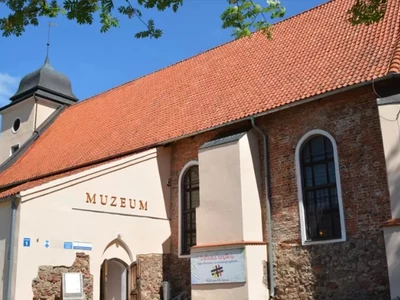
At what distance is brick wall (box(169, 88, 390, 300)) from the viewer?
35.0 feet

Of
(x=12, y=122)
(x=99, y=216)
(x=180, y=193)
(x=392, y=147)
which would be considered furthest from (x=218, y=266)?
(x=12, y=122)

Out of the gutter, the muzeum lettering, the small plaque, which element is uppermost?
the gutter

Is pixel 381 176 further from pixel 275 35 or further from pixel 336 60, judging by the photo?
pixel 275 35

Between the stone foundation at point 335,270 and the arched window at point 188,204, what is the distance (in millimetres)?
3281

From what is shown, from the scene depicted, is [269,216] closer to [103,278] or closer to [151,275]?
[151,275]

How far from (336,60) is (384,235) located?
5184 mm

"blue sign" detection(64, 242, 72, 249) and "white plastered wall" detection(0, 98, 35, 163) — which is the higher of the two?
"white plastered wall" detection(0, 98, 35, 163)

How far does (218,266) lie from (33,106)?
15.7m

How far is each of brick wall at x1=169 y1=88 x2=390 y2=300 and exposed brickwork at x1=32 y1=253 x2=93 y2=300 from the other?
4804 mm

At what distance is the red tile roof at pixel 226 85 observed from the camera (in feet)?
41.9

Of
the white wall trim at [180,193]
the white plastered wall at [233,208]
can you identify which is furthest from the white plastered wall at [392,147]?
the white wall trim at [180,193]

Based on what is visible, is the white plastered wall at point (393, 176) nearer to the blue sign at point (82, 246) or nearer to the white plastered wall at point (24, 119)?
the blue sign at point (82, 246)

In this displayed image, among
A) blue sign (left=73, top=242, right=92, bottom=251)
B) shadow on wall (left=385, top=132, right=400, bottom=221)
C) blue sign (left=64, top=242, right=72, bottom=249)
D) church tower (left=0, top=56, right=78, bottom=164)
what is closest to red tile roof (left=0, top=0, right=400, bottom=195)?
shadow on wall (left=385, top=132, right=400, bottom=221)

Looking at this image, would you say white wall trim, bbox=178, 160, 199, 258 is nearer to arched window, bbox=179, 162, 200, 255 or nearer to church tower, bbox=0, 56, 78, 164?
arched window, bbox=179, 162, 200, 255
